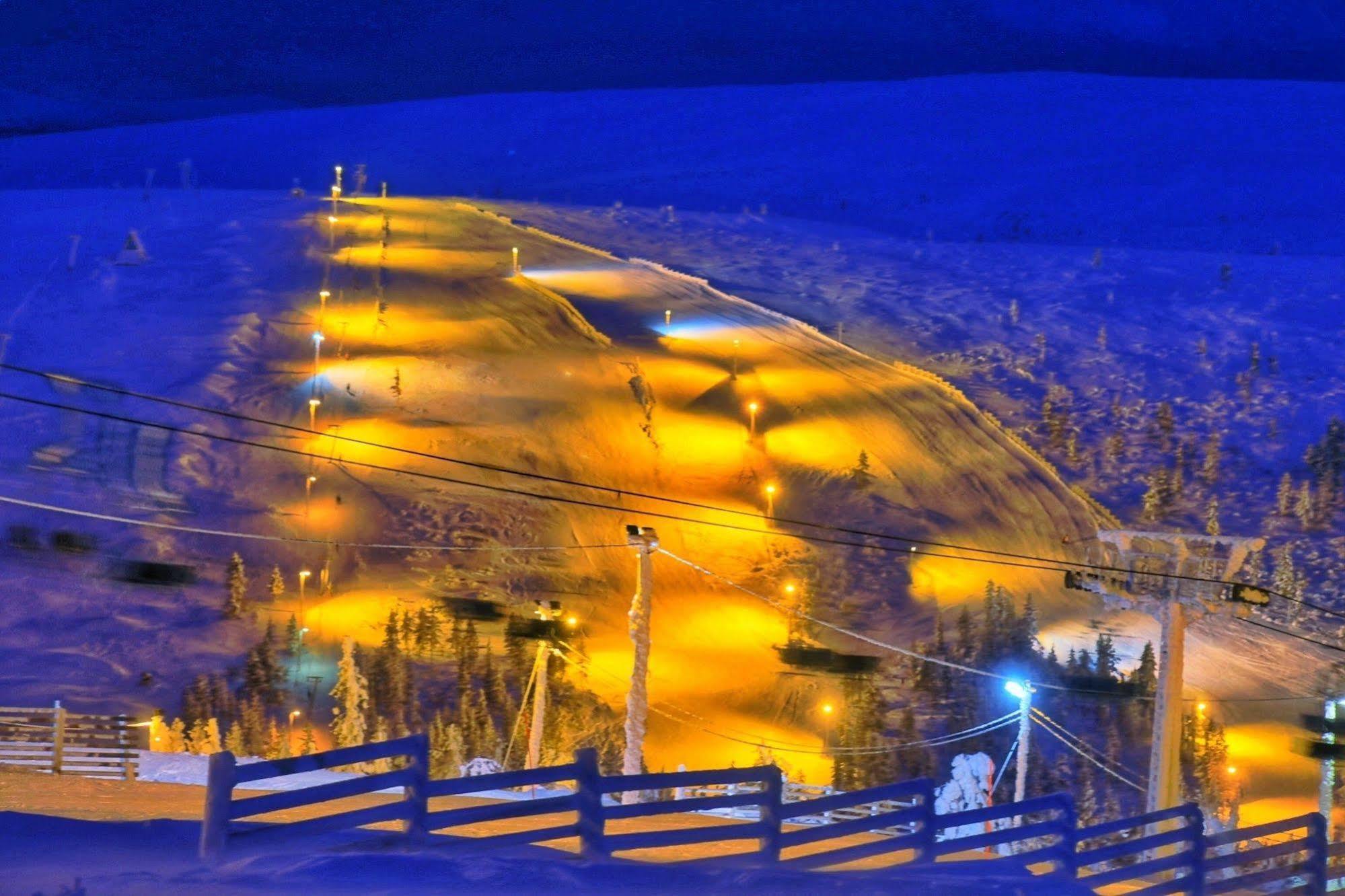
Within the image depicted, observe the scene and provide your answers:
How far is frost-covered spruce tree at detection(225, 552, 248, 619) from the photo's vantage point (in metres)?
26.1

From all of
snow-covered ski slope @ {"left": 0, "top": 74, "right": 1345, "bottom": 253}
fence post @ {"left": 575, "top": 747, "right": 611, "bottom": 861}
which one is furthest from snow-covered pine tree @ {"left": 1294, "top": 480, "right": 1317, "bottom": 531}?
snow-covered ski slope @ {"left": 0, "top": 74, "right": 1345, "bottom": 253}

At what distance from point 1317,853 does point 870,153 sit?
76.9 meters

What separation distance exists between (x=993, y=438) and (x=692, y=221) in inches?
1074

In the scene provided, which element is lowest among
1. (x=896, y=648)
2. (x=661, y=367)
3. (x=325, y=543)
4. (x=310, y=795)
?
(x=896, y=648)

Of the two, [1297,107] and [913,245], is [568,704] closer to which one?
[913,245]

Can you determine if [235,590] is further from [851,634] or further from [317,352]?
[317,352]

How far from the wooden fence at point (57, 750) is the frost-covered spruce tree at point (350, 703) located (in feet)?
11.3

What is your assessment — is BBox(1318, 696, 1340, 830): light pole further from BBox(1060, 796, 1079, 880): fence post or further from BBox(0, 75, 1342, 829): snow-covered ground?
BBox(1060, 796, 1079, 880): fence post

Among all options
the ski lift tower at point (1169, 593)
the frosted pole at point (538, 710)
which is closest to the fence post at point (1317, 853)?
the ski lift tower at point (1169, 593)

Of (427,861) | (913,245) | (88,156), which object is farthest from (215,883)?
(88,156)

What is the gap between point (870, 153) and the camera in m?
86.5

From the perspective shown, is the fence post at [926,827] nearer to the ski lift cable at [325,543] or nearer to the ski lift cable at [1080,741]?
the ski lift cable at [325,543]

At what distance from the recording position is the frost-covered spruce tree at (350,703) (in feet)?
76.3

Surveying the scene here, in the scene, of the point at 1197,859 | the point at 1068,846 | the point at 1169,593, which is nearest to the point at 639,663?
the point at 1169,593
